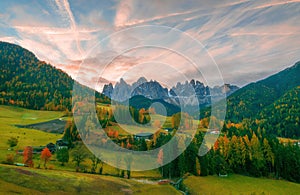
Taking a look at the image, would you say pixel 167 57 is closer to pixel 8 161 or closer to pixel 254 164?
pixel 8 161

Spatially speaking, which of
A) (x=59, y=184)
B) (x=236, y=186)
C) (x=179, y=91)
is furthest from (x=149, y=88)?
(x=179, y=91)

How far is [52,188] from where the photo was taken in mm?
25812

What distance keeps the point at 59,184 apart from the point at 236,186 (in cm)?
3077

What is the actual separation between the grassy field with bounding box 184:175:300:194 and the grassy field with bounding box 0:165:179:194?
7537 millimetres

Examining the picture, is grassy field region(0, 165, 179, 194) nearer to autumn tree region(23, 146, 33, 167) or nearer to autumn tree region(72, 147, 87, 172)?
autumn tree region(23, 146, 33, 167)

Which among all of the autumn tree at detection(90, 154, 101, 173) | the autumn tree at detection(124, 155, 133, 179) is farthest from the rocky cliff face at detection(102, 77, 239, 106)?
the autumn tree at detection(90, 154, 101, 173)

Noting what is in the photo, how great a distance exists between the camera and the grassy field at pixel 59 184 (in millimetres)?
24131

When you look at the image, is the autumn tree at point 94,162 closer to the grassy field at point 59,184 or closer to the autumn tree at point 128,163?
the autumn tree at point 128,163

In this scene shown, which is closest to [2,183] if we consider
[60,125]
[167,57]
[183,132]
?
[167,57]

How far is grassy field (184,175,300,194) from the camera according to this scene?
3891cm

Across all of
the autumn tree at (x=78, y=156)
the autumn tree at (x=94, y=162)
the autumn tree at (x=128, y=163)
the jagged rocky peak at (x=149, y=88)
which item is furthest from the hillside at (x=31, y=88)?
the autumn tree at (x=128, y=163)

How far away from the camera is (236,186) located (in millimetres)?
42094

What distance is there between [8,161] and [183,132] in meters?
29.4

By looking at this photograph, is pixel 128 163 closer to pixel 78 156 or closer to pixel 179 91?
pixel 78 156
